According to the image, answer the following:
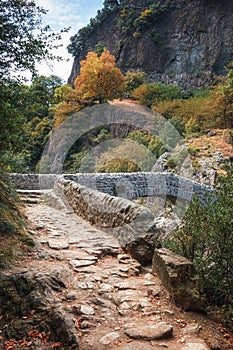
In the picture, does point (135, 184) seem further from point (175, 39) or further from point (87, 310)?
point (175, 39)

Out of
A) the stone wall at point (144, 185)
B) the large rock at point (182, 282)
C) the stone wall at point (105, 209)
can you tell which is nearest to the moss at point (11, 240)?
the stone wall at point (105, 209)

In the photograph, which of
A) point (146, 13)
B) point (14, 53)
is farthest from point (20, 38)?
point (146, 13)

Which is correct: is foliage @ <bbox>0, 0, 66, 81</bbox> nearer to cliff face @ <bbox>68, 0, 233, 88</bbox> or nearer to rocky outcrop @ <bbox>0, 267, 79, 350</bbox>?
rocky outcrop @ <bbox>0, 267, 79, 350</bbox>

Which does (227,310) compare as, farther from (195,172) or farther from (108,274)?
(195,172)

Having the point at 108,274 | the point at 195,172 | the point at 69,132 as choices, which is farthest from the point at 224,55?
the point at 108,274

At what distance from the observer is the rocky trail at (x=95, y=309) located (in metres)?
2.08

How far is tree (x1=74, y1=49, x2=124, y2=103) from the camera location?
2405 centimetres

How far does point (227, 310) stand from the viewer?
2.47 m

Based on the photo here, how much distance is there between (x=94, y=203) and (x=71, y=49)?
40.9 m

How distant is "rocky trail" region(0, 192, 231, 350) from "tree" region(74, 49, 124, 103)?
2203 cm

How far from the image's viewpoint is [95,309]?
2.50 m

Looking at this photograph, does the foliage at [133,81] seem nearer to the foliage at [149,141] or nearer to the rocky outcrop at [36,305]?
the foliage at [149,141]

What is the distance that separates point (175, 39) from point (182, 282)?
34.8 metres

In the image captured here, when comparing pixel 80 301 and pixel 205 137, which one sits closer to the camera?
pixel 80 301
